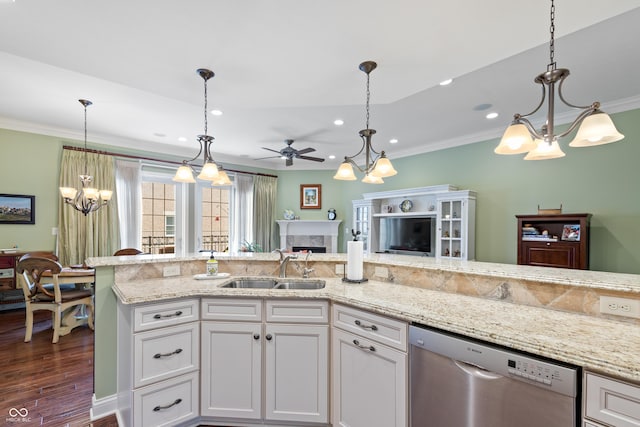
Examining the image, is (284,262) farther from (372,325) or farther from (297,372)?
(372,325)

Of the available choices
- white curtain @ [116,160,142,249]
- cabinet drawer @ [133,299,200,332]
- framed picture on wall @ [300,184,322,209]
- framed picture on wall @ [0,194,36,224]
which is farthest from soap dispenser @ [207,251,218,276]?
framed picture on wall @ [300,184,322,209]

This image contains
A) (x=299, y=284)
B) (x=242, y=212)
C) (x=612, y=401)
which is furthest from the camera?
(x=242, y=212)

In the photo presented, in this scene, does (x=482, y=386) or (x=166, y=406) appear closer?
(x=482, y=386)

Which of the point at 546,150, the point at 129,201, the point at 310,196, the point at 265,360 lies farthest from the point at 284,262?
the point at 310,196

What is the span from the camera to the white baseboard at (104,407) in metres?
2.17

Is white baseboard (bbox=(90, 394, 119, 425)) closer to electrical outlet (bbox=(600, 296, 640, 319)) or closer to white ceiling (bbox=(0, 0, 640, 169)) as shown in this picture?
white ceiling (bbox=(0, 0, 640, 169))

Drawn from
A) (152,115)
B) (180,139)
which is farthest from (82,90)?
(180,139)

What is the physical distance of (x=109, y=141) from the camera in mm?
5164

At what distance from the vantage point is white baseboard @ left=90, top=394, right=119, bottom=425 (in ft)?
7.11

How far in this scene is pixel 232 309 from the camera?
6.54ft

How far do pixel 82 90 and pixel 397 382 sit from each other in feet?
13.7

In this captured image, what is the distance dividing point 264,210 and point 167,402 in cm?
540

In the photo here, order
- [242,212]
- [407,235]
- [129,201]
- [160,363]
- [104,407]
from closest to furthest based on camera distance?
[160,363]
[104,407]
[129,201]
[407,235]
[242,212]

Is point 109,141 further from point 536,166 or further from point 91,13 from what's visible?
point 536,166
